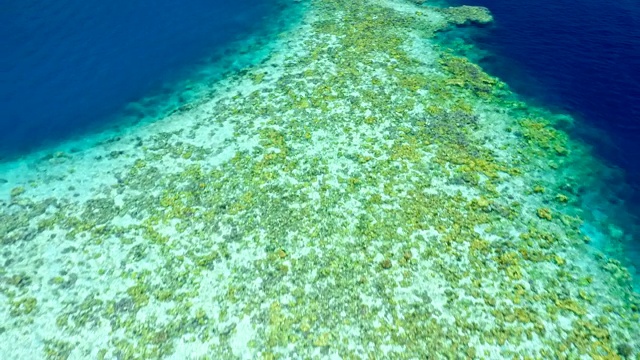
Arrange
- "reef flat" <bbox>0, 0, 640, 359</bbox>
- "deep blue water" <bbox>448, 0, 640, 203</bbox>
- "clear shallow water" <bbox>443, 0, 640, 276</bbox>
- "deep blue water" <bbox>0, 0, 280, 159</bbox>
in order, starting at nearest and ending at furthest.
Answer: "reef flat" <bbox>0, 0, 640, 359</bbox>, "clear shallow water" <bbox>443, 0, 640, 276</bbox>, "deep blue water" <bbox>448, 0, 640, 203</bbox>, "deep blue water" <bbox>0, 0, 280, 159</bbox>

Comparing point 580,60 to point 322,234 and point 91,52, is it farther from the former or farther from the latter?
point 91,52

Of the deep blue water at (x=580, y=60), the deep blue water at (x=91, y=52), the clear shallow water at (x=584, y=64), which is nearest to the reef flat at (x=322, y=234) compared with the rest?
the clear shallow water at (x=584, y=64)

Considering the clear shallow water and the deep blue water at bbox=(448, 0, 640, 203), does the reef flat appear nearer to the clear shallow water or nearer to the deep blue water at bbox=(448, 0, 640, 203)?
the clear shallow water

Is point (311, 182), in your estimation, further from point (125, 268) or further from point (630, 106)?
point (630, 106)

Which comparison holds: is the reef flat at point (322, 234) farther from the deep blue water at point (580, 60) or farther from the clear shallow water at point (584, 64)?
the deep blue water at point (580, 60)

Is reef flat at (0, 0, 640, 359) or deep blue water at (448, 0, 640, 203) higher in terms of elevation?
deep blue water at (448, 0, 640, 203)

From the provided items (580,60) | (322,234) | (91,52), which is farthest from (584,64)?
(91,52)

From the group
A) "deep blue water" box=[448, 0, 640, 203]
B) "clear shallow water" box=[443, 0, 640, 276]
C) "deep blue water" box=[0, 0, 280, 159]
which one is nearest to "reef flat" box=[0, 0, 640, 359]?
"clear shallow water" box=[443, 0, 640, 276]

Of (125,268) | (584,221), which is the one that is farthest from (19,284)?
(584,221)
